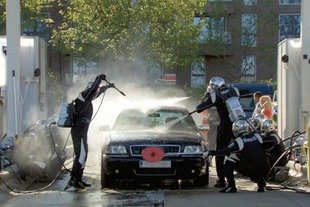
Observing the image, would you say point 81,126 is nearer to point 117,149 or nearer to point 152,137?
point 117,149

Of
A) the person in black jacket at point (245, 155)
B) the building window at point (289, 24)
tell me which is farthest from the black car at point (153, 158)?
the building window at point (289, 24)

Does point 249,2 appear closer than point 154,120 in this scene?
No

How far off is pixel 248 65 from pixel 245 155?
3042 cm

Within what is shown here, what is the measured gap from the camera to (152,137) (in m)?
→ 10.6

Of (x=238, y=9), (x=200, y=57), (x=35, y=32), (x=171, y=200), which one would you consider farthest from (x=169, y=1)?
(x=171, y=200)

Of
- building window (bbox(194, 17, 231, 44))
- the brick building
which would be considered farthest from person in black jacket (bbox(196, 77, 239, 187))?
building window (bbox(194, 17, 231, 44))

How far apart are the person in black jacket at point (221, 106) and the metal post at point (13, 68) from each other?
402 centimetres

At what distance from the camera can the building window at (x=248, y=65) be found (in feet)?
129

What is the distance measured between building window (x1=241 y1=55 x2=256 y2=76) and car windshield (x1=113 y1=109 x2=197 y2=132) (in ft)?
89.5

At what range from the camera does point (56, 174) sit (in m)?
12.7

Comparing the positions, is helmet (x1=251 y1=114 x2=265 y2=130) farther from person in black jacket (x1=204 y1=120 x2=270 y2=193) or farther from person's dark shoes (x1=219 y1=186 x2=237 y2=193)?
person's dark shoes (x1=219 y1=186 x2=237 y2=193)

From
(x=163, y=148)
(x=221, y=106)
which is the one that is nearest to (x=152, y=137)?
(x=163, y=148)

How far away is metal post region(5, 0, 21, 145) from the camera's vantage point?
42.2 feet

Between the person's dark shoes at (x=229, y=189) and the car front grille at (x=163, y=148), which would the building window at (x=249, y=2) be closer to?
the car front grille at (x=163, y=148)
